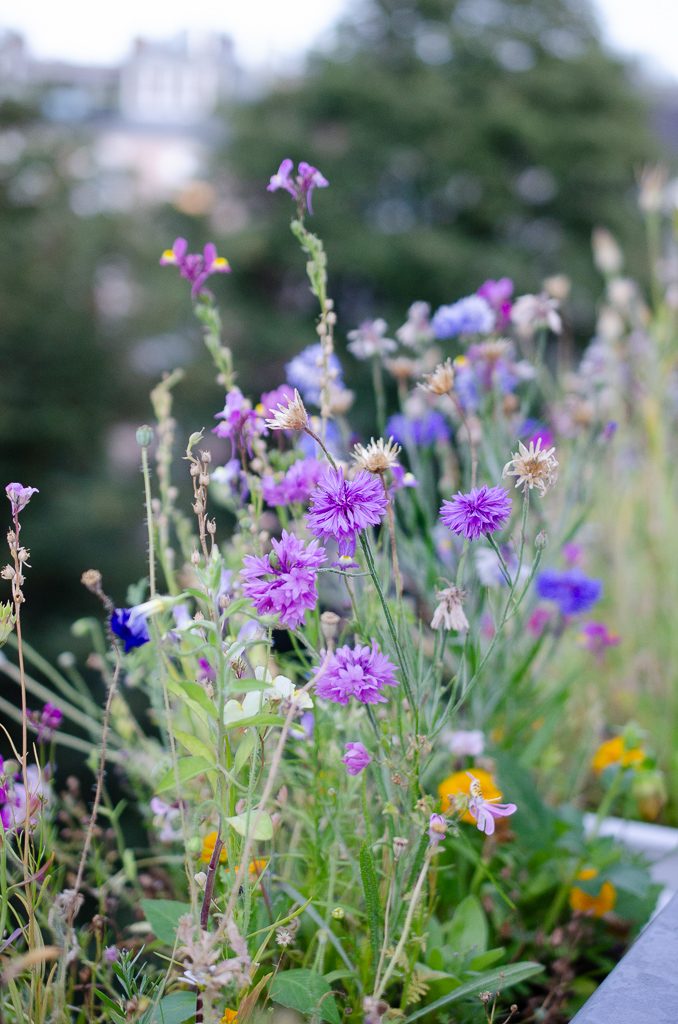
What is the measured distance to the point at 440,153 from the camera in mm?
14203

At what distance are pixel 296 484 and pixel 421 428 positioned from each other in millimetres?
511

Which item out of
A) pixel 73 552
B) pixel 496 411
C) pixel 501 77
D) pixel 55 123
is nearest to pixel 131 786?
pixel 496 411

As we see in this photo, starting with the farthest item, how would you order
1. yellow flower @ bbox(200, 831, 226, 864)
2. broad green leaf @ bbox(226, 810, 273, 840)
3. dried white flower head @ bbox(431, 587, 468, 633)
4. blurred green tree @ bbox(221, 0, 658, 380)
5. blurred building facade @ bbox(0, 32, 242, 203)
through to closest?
blurred building facade @ bbox(0, 32, 242, 203) → blurred green tree @ bbox(221, 0, 658, 380) → yellow flower @ bbox(200, 831, 226, 864) → dried white flower head @ bbox(431, 587, 468, 633) → broad green leaf @ bbox(226, 810, 273, 840)

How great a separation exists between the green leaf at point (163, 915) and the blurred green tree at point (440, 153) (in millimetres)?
13069

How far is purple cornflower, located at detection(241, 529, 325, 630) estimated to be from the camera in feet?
2.15

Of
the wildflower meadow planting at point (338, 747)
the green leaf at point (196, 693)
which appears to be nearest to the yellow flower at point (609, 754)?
the wildflower meadow planting at point (338, 747)

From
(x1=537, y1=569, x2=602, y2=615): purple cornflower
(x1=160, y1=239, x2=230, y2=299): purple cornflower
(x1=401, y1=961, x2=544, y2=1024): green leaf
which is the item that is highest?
(x1=160, y1=239, x2=230, y2=299): purple cornflower

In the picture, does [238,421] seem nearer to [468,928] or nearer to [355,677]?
[355,677]

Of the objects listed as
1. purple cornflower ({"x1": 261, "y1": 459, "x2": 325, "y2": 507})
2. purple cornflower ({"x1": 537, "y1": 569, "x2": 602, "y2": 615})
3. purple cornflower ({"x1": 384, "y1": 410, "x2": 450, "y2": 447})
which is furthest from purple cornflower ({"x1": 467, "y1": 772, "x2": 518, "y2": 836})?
purple cornflower ({"x1": 384, "y1": 410, "x2": 450, "y2": 447})

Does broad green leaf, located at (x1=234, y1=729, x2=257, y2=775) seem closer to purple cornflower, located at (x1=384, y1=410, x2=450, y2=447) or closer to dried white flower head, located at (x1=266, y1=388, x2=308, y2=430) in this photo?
dried white flower head, located at (x1=266, y1=388, x2=308, y2=430)

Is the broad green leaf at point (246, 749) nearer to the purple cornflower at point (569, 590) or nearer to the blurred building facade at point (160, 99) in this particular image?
the purple cornflower at point (569, 590)

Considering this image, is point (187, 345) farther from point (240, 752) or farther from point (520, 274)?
point (240, 752)

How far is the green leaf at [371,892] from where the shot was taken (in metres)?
0.71

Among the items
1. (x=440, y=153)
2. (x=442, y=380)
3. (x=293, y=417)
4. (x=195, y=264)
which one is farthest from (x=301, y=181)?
(x=440, y=153)
